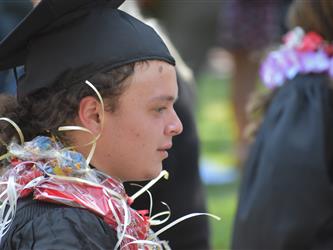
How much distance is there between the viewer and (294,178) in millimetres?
3303

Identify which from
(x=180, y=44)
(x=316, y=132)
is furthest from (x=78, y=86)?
(x=180, y=44)

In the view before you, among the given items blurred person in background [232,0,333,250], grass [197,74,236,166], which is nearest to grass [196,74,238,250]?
grass [197,74,236,166]

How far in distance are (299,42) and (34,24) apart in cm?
165

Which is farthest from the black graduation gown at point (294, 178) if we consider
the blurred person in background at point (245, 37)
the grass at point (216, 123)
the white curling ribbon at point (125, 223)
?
the grass at point (216, 123)

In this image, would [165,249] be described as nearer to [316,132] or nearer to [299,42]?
[316,132]

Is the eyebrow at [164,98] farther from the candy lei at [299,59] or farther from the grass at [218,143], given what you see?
the grass at [218,143]

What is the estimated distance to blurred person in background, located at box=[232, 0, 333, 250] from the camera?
3.28 meters

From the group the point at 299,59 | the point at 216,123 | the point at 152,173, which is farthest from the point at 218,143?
the point at 152,173

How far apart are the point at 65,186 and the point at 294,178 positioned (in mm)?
1399

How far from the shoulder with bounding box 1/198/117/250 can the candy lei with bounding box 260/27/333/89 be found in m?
1.66

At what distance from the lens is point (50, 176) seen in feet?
6.94

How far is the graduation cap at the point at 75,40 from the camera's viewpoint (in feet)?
7.06

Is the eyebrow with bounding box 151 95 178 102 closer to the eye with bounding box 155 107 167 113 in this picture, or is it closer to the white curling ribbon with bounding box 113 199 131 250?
the eye with bounding box 155 107 167 113

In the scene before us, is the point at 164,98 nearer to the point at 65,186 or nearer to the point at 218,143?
the point at 65,186
